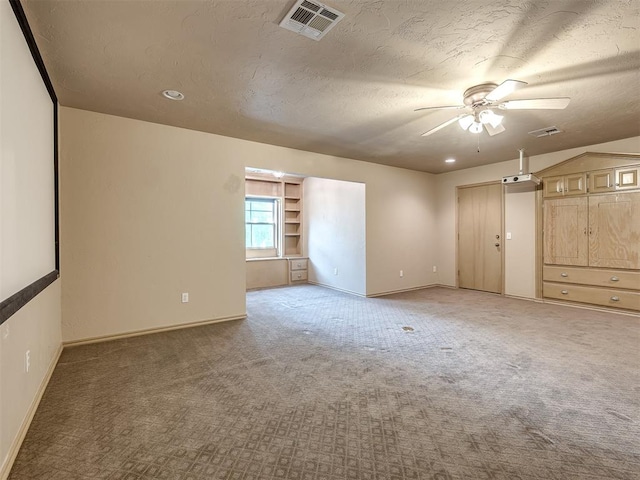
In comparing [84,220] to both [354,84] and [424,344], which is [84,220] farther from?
[424,344]

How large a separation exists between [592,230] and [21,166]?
658cm

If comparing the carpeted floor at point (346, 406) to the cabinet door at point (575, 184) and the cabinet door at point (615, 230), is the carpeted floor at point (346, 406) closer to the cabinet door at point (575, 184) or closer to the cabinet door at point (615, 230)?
the cabinet door at point (615, 230)

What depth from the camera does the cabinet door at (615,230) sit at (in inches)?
169

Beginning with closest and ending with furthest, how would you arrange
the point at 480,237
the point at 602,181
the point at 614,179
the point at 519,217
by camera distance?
the point at 614,179 → the point at 602,181 → the point at 519,217 → the point at 480,237

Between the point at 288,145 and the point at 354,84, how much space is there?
2.02m

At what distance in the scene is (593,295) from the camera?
468 centimetres

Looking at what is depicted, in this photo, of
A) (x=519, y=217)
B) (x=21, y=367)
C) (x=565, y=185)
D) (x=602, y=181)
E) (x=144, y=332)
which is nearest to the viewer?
(x=21, y=367)

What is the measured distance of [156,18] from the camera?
1906mm

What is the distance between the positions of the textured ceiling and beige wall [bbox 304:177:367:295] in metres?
2.41

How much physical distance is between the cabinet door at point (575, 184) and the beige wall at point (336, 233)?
10.7 feet

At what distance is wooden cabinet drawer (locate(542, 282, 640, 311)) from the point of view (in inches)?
171

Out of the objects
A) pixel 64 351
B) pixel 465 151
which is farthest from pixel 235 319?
pixel 465 151

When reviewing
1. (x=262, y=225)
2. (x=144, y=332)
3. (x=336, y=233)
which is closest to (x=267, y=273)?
(x=262, y=225)

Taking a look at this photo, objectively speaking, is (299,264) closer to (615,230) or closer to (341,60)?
(341,60)
